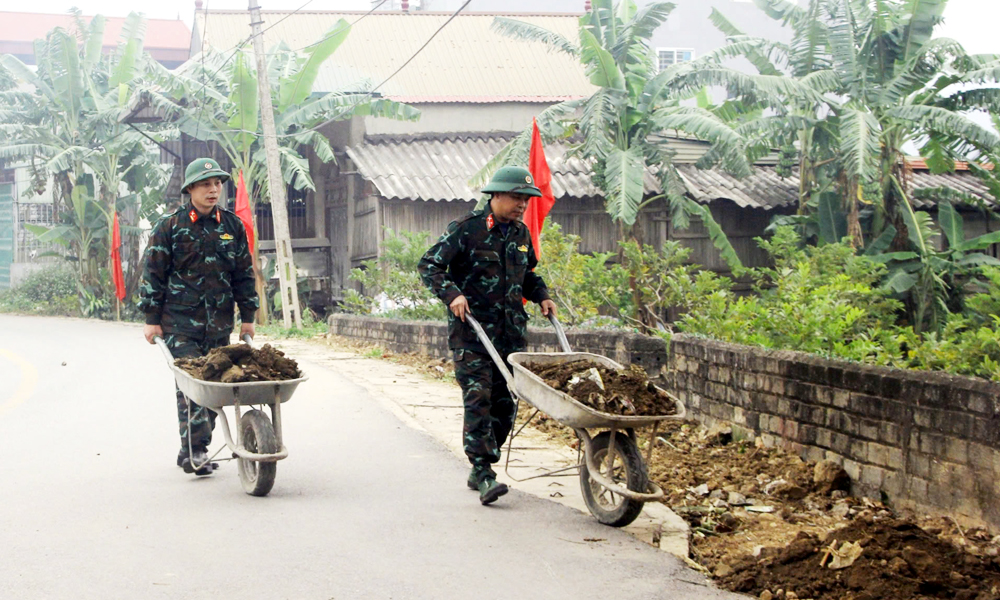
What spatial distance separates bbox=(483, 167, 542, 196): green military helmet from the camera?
6.31m

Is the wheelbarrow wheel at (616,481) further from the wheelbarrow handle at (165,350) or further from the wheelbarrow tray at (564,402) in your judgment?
the wheelbarrow handle at (165,350)

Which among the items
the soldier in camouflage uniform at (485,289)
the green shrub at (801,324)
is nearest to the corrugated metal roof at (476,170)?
the green shrub at (801,324)

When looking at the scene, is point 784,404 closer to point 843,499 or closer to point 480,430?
point 843,499

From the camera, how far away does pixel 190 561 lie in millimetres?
4949

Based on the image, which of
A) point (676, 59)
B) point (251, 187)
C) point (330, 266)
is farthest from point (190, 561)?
point (676, 59)

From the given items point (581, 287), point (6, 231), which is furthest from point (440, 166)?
point (6, 231)

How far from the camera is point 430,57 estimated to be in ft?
93.4

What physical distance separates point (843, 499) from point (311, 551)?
10.2 feet

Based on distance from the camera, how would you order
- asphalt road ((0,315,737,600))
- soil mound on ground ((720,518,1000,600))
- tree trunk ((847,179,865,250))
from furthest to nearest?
tree trunk ((847,179,865,250)), asphalt road ((0,315,737,600)), soil mound on ground ((720,518,1000,600))

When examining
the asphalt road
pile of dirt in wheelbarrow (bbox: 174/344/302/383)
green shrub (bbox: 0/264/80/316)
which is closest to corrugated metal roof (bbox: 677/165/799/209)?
the asphalt road

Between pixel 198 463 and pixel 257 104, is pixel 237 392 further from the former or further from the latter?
pixel 257 104

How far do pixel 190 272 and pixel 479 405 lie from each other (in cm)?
211

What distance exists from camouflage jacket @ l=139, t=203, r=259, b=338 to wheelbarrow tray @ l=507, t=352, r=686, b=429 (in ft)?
7.37

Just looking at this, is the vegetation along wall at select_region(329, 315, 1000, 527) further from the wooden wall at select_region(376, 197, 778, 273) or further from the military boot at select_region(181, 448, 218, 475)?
the wooden wall at select_region(376, 197, 778, 273)
